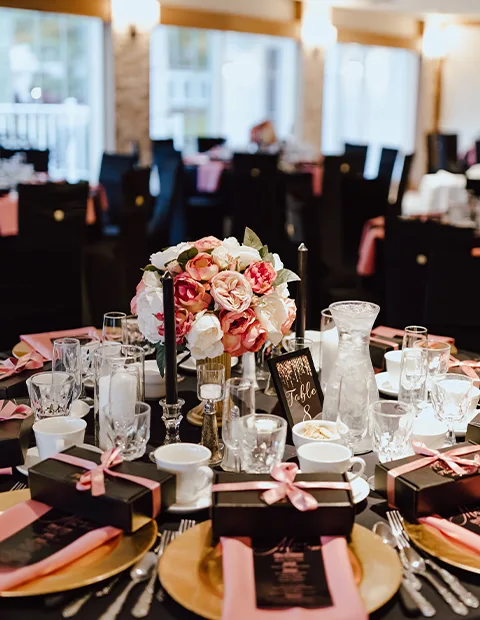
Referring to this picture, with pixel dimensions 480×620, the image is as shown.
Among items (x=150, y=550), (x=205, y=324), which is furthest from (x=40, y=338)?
(x=150, y=550)

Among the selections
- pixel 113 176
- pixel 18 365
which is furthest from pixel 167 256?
pixel 113 176

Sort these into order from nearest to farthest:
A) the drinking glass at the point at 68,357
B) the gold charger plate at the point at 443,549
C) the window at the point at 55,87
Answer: the gold charger plate at the point at 443,549 → the drinking glass at the point at 68,357 → the window at the point at 55,87

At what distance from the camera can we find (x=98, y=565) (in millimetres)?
1162

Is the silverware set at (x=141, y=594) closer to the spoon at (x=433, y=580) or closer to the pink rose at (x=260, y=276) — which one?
the spoon at (x=433, y=580)

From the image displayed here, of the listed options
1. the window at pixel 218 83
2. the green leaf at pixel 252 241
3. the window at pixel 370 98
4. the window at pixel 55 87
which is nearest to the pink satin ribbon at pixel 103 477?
the green leaf at pixel 252 241

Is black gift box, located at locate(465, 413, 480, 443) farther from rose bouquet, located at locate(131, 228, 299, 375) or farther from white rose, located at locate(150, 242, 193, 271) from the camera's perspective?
white rose, located at locate(150, 242, 193, 271)

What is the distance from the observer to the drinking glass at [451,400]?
62.8 inches

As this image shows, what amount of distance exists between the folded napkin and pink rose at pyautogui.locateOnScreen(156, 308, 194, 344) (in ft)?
1.82

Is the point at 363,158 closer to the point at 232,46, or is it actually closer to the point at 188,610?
the point at 232,46

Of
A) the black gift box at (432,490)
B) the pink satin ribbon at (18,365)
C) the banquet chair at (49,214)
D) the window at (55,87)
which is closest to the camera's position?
the black gift box at (432,490)

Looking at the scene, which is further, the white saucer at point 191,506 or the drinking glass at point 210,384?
the drinking glass at point 210,384

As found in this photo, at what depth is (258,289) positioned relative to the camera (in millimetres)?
1616

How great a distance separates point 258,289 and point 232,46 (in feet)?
38.0

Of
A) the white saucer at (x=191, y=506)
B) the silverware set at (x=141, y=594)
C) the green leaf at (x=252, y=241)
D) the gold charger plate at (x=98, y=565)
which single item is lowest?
the silverware set at (x=141, y=594)
